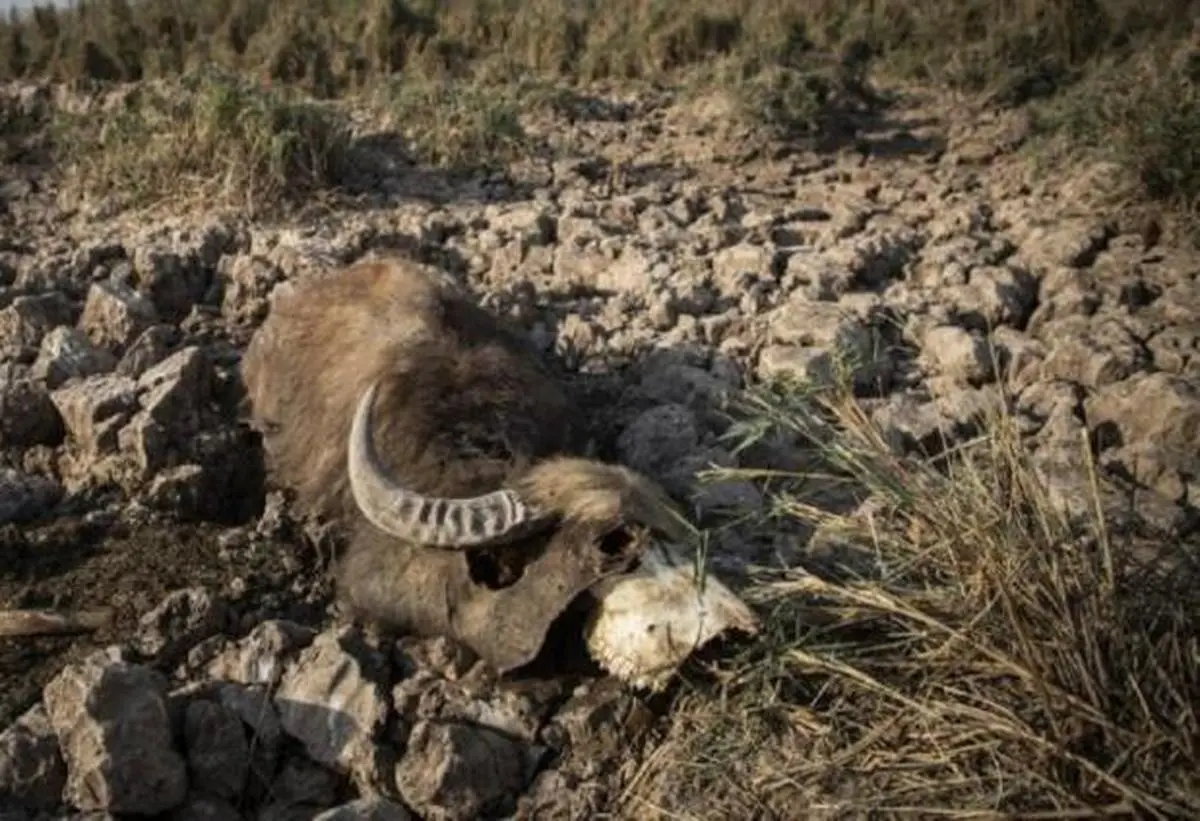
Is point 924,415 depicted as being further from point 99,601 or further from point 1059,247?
point 99,601

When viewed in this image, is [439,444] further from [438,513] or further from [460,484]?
[438,513]

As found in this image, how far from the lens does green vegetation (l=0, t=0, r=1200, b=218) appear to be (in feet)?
26.5

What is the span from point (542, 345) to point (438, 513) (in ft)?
7.34

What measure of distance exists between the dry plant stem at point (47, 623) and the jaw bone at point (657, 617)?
1.69 meters

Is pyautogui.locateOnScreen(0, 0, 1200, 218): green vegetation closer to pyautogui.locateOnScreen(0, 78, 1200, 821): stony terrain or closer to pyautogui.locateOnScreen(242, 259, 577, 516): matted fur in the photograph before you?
pyautogui.locateOnScreen(0, 78, 1200, 821): stony terrain

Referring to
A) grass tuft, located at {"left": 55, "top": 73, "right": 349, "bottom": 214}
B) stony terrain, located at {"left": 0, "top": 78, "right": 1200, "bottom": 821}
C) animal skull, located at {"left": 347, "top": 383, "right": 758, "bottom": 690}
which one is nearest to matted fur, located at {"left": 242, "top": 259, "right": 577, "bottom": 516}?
stony terrain, located at {"left": 0, "top": 78, "right": 1200, "bottom": 821}

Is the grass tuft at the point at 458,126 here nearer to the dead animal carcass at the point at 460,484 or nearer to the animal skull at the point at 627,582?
the dead animal carcass at the point at 460,484

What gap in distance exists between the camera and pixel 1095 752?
9.55 feet

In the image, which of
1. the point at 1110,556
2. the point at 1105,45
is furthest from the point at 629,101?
the point at 1110,556

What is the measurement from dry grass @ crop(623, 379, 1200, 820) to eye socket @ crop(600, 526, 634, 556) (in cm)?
44

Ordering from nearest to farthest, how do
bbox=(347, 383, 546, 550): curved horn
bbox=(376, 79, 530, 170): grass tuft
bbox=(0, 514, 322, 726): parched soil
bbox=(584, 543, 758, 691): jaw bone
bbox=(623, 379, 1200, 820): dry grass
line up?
bbox=(623, 379, 1200, 820): dry grass → bbox=(584, 543, 758, 691): jaw bone → bbox=(347, 383, 546, 550): curved horn → bbox=(0, 514, 322, 726): parched soil → bbox=(376, 79, 530, 170): grass tuft

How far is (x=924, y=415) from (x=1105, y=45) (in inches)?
205

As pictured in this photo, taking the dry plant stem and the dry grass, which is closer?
the dry grass

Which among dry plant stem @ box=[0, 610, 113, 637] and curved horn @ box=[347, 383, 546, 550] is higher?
curved horn @ box=[347, 383, 546, 550]
